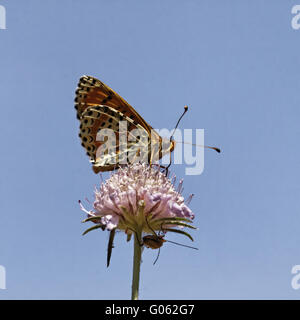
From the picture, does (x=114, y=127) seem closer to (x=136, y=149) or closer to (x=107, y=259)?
(x=136, y=149)

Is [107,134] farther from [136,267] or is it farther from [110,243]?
[136,267]

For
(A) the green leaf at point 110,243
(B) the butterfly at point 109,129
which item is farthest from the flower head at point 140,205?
(B) the butterfly at point 109,129

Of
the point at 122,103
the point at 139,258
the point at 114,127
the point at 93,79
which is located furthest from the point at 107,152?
the point at 139,258

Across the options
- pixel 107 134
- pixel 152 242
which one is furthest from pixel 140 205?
pixel 107 134

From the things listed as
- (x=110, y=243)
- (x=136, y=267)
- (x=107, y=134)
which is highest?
(x=107, y=134)

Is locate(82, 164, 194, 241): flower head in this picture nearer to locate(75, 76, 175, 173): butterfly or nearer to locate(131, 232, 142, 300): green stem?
locate(131, 232, 142, 300): green stem

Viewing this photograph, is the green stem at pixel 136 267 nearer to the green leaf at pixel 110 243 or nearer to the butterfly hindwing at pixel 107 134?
the green leaf at pixel 110 243

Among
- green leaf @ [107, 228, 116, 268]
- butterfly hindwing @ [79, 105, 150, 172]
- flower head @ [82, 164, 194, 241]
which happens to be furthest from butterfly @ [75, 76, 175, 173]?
green leaf @ [107, 228, 116, 268]
